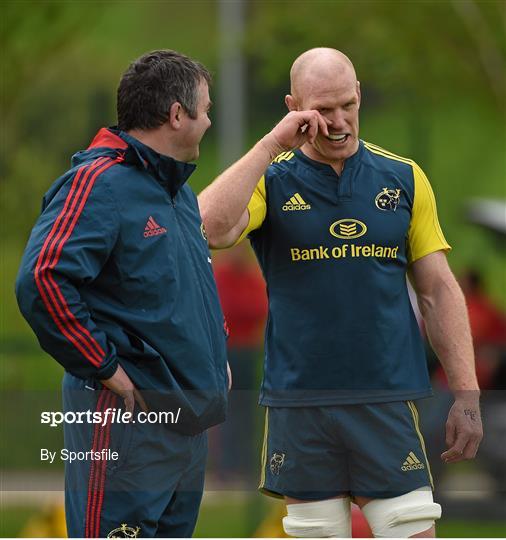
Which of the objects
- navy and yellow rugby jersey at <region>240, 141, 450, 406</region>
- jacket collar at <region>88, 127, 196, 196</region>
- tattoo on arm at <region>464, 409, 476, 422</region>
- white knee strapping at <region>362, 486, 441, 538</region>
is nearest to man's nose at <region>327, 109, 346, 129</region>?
navy and yellow rugby jersey at <region>240, 141, 450, 406</region>

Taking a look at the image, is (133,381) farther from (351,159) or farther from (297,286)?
(351,159)

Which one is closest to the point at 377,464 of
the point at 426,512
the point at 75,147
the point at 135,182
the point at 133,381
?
the point at 426,512

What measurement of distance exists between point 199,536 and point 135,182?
220cm

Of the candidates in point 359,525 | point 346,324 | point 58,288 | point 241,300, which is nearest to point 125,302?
point 58,288

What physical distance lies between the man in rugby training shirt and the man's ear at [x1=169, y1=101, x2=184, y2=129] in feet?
1.21

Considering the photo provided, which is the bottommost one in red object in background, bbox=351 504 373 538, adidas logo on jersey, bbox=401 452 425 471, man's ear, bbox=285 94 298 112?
red object in background, bbox=351 504 373 538

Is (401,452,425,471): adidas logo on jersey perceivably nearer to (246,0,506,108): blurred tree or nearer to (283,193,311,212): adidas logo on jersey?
(283,193,311,212): adidas logo on jersey

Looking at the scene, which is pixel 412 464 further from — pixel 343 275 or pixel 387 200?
pixel 387 200

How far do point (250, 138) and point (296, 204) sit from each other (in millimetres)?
9987

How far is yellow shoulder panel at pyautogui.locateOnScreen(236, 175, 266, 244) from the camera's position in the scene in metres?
5.36

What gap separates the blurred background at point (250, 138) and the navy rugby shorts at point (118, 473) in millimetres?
261

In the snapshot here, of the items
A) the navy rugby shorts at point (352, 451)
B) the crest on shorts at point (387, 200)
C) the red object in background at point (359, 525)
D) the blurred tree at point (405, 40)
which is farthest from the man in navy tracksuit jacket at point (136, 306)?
the blurred tree at point (405, 40)

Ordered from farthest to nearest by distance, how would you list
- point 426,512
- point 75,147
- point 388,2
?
point 75,147
point 388,2
point 426,512

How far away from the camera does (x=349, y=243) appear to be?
5316 mm
